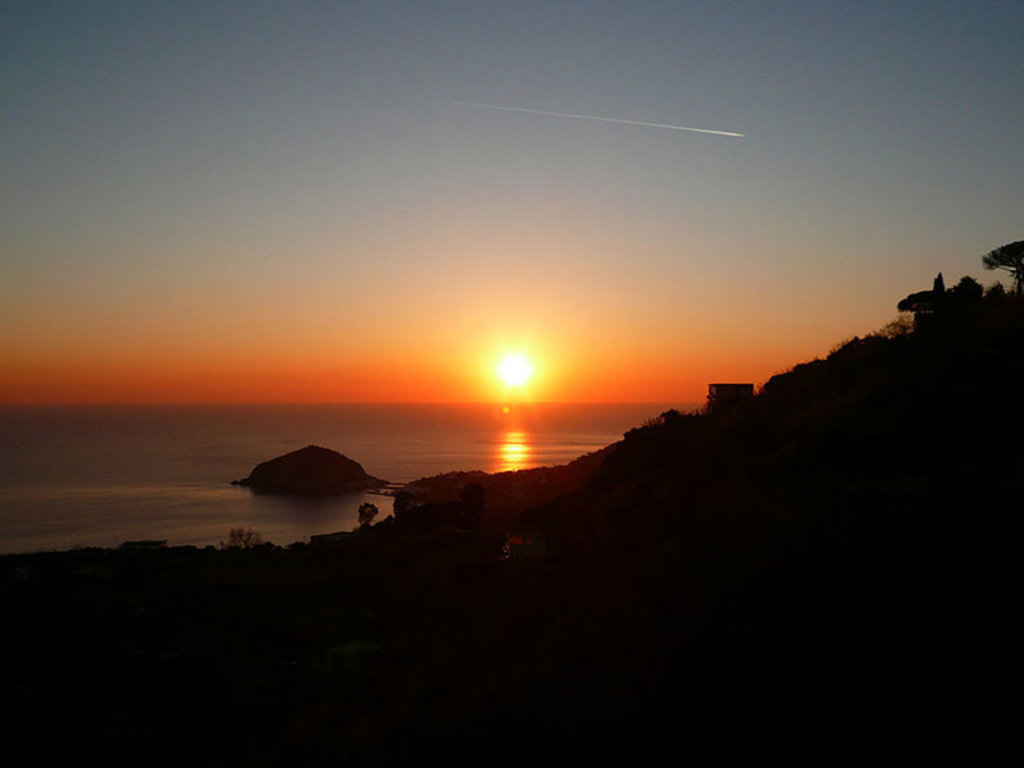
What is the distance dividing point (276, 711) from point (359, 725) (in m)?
5.00

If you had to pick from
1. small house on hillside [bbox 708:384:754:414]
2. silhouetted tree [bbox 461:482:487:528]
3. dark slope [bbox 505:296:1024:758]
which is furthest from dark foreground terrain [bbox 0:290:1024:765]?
silhouetted tree [bbox 461:482:487:528]

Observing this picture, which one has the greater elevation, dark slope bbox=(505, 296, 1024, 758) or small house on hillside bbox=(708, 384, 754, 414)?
small house on hillside bbox=(708, 384, 754, 414)

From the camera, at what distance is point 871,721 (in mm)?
7379

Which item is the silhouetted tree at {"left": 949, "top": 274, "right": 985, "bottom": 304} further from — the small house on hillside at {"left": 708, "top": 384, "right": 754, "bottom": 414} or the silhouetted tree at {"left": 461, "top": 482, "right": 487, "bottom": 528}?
the silhouetted tree at {"left": 461, "top": 482, "right": 487, "bottom": 528}

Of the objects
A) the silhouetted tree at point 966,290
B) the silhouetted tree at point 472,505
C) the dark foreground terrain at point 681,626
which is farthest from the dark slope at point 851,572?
the silhouetted tree at point 472,505

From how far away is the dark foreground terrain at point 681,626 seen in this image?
313 inches

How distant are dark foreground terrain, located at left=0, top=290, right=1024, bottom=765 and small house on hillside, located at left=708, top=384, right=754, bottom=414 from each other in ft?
5.00

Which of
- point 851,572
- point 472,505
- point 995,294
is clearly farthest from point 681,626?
point 472,505

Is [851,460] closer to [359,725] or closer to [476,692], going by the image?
[476,692]

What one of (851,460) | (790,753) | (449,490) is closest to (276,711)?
(790,753)

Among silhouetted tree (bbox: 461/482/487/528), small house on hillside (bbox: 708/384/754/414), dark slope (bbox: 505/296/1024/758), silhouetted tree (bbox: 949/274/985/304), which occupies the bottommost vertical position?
silhouetted tree (bbox: 461/482/487/528)

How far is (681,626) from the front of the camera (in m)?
9.98

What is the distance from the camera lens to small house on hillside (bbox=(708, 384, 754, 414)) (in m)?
27.9

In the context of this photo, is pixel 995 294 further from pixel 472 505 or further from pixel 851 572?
pixel 472 505
